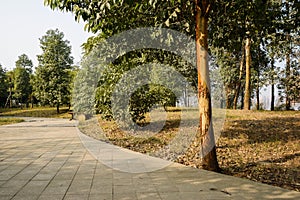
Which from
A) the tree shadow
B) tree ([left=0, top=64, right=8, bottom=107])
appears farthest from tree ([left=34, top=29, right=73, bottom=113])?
the tree shadow

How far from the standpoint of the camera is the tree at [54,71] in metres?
29.4

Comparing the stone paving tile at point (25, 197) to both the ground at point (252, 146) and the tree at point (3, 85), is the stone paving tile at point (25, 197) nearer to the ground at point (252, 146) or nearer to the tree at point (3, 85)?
the ground at point (252, 146)

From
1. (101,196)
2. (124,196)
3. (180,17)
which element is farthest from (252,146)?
(101,196)

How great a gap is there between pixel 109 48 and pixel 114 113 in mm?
2708

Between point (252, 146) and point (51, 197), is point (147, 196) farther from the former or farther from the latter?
point (252, 146)

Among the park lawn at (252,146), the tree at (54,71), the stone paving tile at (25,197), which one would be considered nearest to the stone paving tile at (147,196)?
the stone paving tile at (25,197)

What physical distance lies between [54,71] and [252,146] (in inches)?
1051

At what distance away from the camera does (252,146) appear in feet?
23.8

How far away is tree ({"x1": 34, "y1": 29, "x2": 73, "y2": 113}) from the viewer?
2942 centimetres

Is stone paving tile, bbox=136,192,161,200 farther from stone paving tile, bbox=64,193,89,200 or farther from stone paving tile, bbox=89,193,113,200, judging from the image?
stone paving tile, bbox=64,193,89,200

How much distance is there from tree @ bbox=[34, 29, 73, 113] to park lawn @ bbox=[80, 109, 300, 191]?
777 inches

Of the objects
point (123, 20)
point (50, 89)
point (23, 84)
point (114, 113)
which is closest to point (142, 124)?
point (114, 113)

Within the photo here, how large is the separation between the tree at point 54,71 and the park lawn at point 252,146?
777 inches

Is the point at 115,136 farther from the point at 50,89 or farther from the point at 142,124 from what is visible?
the point at 50,89
